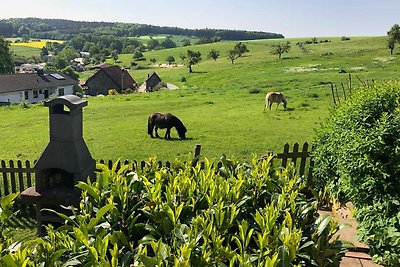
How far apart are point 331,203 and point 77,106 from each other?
5512 millimetres

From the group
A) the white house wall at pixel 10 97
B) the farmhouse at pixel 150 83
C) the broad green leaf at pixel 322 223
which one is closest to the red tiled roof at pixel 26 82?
the white house wall at pixel 10 97

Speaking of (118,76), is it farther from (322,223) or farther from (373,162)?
(322,223)

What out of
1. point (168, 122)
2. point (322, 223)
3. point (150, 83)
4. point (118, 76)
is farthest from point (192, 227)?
point (118, 76)

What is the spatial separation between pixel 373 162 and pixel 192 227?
4.08 m

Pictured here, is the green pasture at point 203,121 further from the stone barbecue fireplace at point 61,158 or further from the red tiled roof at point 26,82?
the red tiled roof at point 26,82

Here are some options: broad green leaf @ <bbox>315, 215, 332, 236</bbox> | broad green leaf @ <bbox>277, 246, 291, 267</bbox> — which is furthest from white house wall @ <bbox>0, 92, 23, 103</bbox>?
broad green leaf @ <bbox>277, 246, 291, 267</bbox>

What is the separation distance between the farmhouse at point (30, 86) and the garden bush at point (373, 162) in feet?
183

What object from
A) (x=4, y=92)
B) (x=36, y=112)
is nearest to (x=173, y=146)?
(x=36, y=112)

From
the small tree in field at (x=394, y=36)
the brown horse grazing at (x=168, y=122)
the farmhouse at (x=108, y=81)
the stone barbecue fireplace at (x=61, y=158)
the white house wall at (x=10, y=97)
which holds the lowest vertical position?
the white house wall at (x=10, y=97)

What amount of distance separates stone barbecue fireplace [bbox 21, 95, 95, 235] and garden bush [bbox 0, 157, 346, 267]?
3.02 m

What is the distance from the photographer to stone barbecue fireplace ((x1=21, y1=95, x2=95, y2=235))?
721 cm

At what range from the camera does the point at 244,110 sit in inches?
975

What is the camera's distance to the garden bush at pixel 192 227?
2775 mm

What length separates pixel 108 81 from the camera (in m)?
70.8
